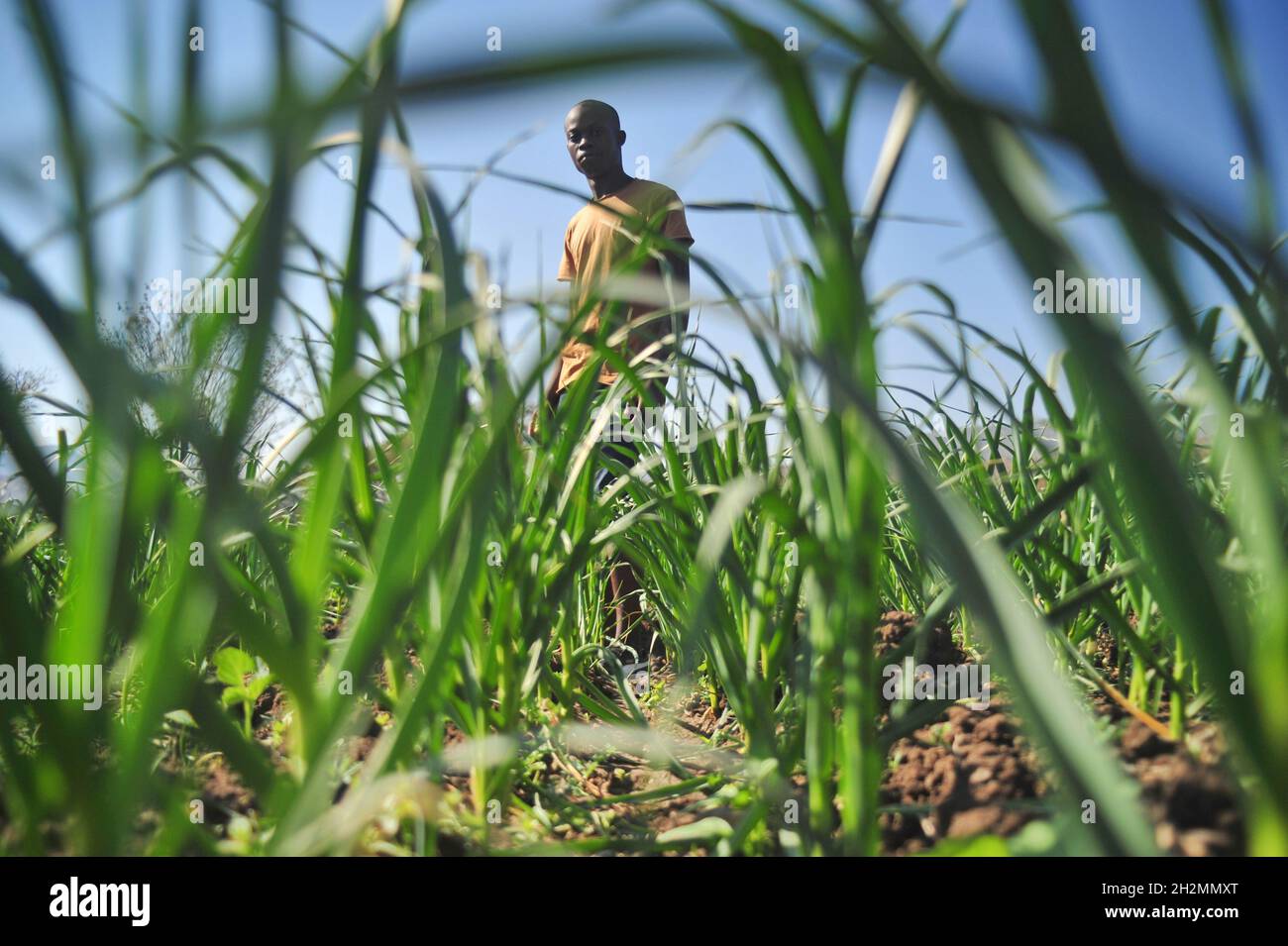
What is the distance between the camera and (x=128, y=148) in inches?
15.0

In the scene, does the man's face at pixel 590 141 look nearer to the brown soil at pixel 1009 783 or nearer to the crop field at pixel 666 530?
the crop field at pixel 666 530

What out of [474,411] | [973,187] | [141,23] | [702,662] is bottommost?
[702,662]

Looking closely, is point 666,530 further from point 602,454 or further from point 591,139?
point 591,139

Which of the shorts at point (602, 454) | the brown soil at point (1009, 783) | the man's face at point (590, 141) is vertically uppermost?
the man's face at point (590, 141)

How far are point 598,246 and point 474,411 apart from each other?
40.2 inches

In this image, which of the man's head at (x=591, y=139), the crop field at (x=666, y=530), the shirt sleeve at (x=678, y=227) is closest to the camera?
the crop field at (x=666, y=530)

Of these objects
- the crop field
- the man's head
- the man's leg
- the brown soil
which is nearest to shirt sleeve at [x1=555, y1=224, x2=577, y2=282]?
the man's head

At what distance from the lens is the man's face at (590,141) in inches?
82.2

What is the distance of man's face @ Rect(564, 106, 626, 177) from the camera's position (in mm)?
2088

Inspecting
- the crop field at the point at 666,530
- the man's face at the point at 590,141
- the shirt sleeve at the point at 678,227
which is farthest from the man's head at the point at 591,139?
the crop field at the point at 666,530
